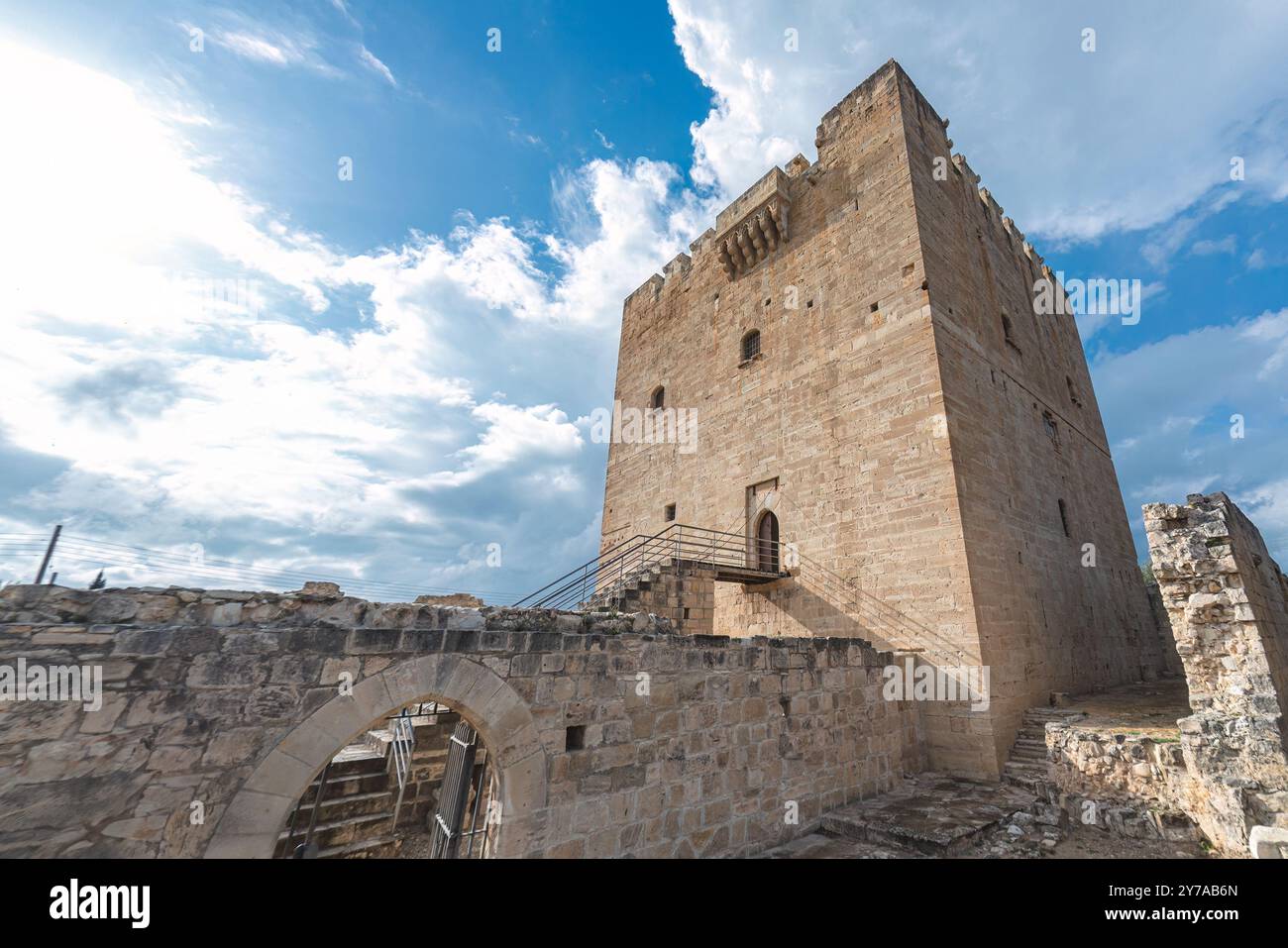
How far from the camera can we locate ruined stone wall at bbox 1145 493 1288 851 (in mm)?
4711

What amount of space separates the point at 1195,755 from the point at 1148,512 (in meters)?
2.70

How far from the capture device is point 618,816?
14.0 feet

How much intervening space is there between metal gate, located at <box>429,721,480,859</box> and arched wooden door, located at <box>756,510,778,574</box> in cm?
658

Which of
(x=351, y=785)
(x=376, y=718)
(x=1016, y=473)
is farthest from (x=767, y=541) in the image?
(x=376, y=718)

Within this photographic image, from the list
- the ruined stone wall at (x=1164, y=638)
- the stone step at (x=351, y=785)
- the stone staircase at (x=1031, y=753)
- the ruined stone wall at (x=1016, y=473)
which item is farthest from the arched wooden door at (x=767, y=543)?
the ruined stone wall at (x=1164, y=638)

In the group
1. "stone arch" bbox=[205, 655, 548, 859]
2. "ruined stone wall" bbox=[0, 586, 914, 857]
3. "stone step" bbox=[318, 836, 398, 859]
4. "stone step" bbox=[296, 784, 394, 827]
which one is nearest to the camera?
"ruined stone wall" bbox=[0, 586, 914, 857]

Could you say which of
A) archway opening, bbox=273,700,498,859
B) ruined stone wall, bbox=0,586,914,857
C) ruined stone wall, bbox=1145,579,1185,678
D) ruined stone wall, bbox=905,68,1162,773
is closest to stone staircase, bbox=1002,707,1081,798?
ruined stone wall, bbox=905,68,1162,773

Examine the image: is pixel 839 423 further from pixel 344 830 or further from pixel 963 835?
pixel 344 830

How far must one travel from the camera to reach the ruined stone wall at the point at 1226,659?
4.71 meters

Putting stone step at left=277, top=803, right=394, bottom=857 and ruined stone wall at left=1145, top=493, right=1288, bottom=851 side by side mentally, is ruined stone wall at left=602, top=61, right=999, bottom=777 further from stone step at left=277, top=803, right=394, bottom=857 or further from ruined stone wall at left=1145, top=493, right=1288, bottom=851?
stone step at left=277, top=803, right=394, bottom=857

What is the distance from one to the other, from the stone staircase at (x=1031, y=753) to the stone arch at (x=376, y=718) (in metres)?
6.67

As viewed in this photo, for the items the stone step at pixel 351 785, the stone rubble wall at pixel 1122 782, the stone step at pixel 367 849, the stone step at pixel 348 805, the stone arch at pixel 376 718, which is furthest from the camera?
the stone step at pixel 351 785

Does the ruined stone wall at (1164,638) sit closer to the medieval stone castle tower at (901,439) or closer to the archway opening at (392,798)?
the medieval stone castle tower at (901,439)
